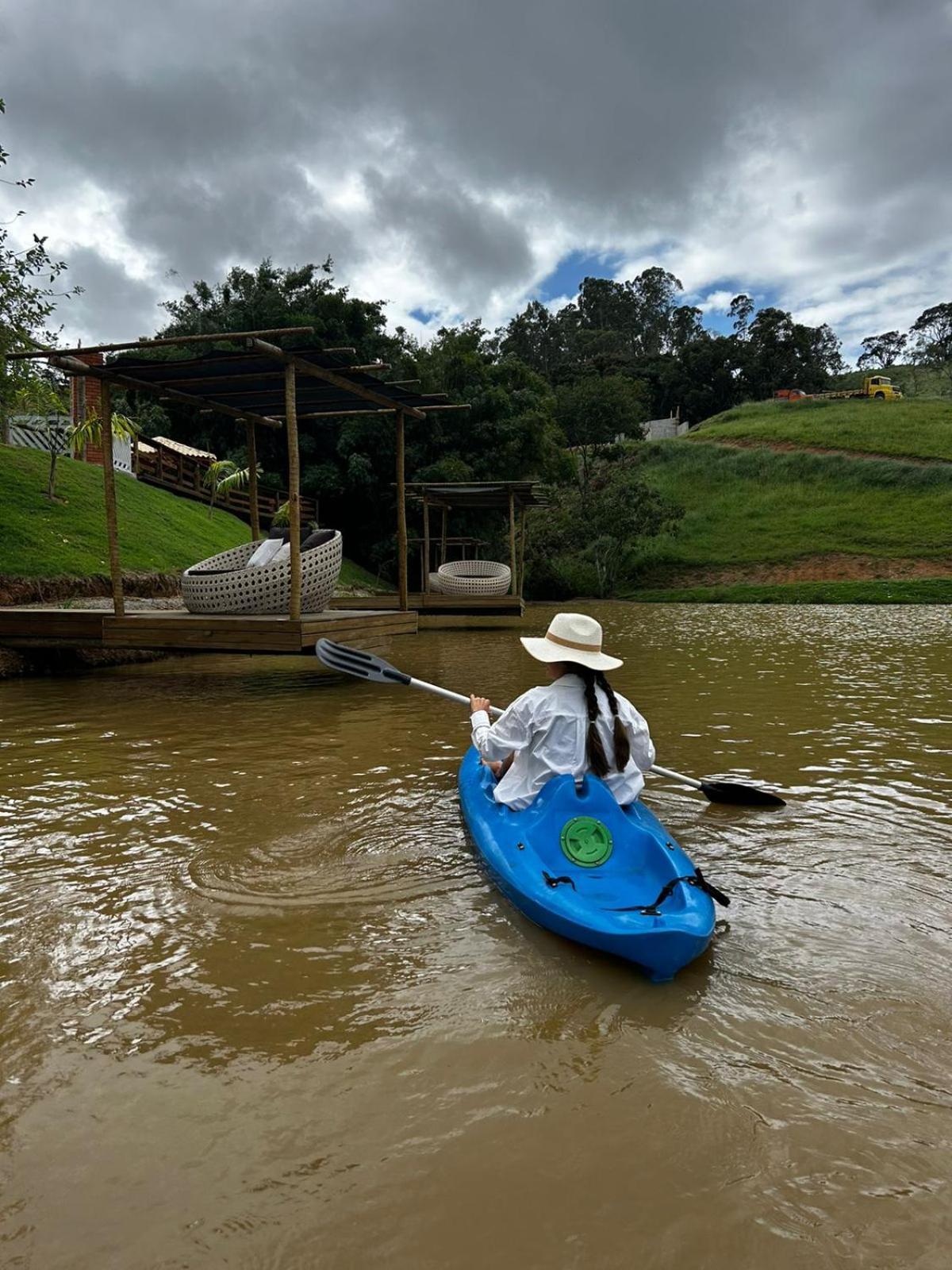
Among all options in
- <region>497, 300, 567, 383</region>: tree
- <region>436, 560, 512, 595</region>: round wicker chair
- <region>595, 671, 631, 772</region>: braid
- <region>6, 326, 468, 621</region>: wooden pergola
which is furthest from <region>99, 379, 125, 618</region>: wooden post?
<region>497, 300, 567, 383</region>: tree

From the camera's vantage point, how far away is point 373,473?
2527cm

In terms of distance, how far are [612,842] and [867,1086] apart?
3.81ft

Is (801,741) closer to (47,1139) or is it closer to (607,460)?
(47,1139)

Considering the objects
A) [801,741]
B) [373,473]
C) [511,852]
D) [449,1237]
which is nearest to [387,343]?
[373,473]

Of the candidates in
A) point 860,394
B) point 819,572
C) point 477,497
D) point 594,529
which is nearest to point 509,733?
point 477,497

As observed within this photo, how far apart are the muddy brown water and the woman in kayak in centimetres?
61

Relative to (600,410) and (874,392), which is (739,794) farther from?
(874,392)

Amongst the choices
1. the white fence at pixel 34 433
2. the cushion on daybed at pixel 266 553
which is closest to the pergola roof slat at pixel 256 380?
the cushion on daybed at pixel 266 553

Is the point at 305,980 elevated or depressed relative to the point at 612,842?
depressed

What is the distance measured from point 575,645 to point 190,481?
74.0ft

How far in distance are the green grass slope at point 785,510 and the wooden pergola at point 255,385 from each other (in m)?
23.4

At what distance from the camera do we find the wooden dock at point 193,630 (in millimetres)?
7949

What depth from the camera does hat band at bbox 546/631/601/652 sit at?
3500 millimetres

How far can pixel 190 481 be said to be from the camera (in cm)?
2388
